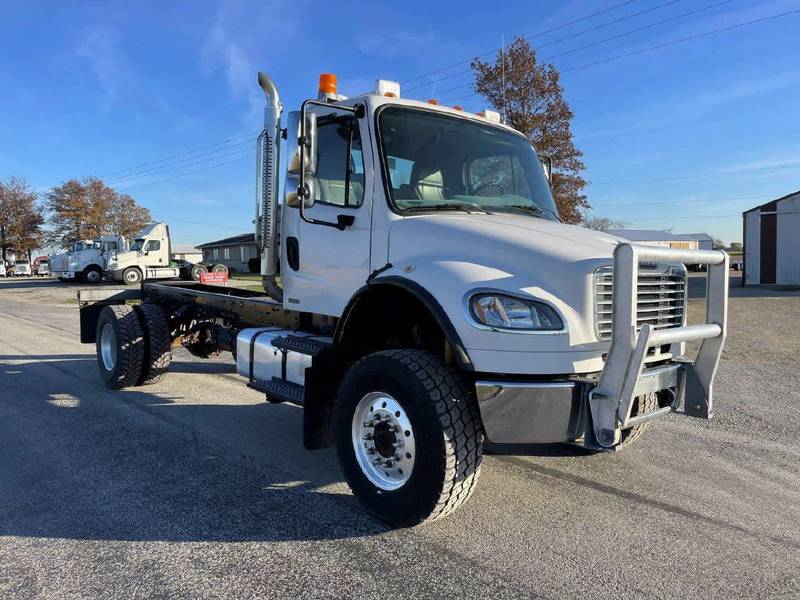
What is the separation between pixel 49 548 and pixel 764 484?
14.8ft

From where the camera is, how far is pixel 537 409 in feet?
9.98

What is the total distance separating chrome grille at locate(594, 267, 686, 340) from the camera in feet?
10.4

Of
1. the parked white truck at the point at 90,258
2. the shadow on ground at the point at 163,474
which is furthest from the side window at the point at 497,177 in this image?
the parked white truck at the point at 90,258

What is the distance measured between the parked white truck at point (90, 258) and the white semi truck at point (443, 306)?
33973mm

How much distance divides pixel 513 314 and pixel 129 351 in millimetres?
5321

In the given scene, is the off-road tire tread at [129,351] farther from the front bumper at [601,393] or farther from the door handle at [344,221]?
the front bumper at [601,393]

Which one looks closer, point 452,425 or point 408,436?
point 452,425

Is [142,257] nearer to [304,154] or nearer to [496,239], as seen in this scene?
[304,154]

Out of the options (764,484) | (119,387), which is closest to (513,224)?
(764,484)

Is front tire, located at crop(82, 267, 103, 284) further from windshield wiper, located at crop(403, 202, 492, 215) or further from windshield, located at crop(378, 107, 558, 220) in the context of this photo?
windshield wiper, located at crop(403, 202, 492, 215)

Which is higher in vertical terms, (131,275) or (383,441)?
(131,275)

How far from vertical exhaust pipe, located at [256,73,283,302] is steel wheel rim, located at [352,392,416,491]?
1.96m

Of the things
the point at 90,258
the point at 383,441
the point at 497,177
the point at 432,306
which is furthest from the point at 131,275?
the point at 432,306

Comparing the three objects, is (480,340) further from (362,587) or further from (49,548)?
(49,548)
